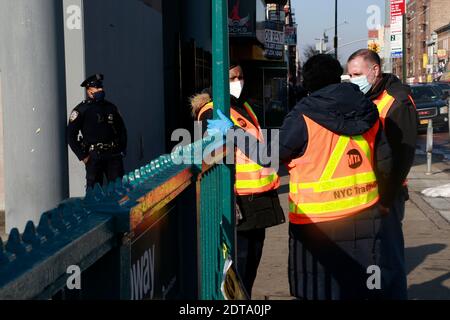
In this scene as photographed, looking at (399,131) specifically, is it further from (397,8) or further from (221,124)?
(397,8)

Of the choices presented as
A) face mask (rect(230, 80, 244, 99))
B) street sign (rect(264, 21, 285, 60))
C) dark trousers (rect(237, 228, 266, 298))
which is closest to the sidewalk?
dark trousers (rect(237, 228, 266, 298))

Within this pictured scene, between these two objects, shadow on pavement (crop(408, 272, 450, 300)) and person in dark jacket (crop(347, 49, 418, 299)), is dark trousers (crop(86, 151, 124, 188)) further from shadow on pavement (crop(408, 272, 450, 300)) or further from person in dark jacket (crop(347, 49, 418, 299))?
person in dark jacket (crop(347, 49, 418, 299))

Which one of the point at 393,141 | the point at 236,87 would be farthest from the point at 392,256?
the point at 236,87

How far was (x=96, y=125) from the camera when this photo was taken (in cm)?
902

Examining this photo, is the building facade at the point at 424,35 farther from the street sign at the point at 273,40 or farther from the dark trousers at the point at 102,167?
the dark trousers at the point at 102,167

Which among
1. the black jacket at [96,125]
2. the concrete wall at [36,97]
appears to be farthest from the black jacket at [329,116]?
the black jacket at [96,125]

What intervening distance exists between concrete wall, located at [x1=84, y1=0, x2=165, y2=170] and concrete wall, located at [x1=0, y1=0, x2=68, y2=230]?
281cm

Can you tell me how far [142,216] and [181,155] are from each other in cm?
116

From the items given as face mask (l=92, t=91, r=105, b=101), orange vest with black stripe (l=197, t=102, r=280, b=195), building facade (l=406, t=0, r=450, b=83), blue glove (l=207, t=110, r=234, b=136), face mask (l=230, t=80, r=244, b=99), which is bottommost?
orange vest with black stripe (l=197, t=102, r=280, b=195)

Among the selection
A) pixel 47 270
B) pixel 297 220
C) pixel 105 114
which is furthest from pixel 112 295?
pixel 105 114

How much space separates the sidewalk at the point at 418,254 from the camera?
652cm

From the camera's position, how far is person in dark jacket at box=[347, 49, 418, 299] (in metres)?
4.67

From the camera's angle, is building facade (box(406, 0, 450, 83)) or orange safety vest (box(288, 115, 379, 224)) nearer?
orange safety vest (box(288, 115, 379, 224))

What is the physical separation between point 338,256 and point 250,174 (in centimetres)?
141
